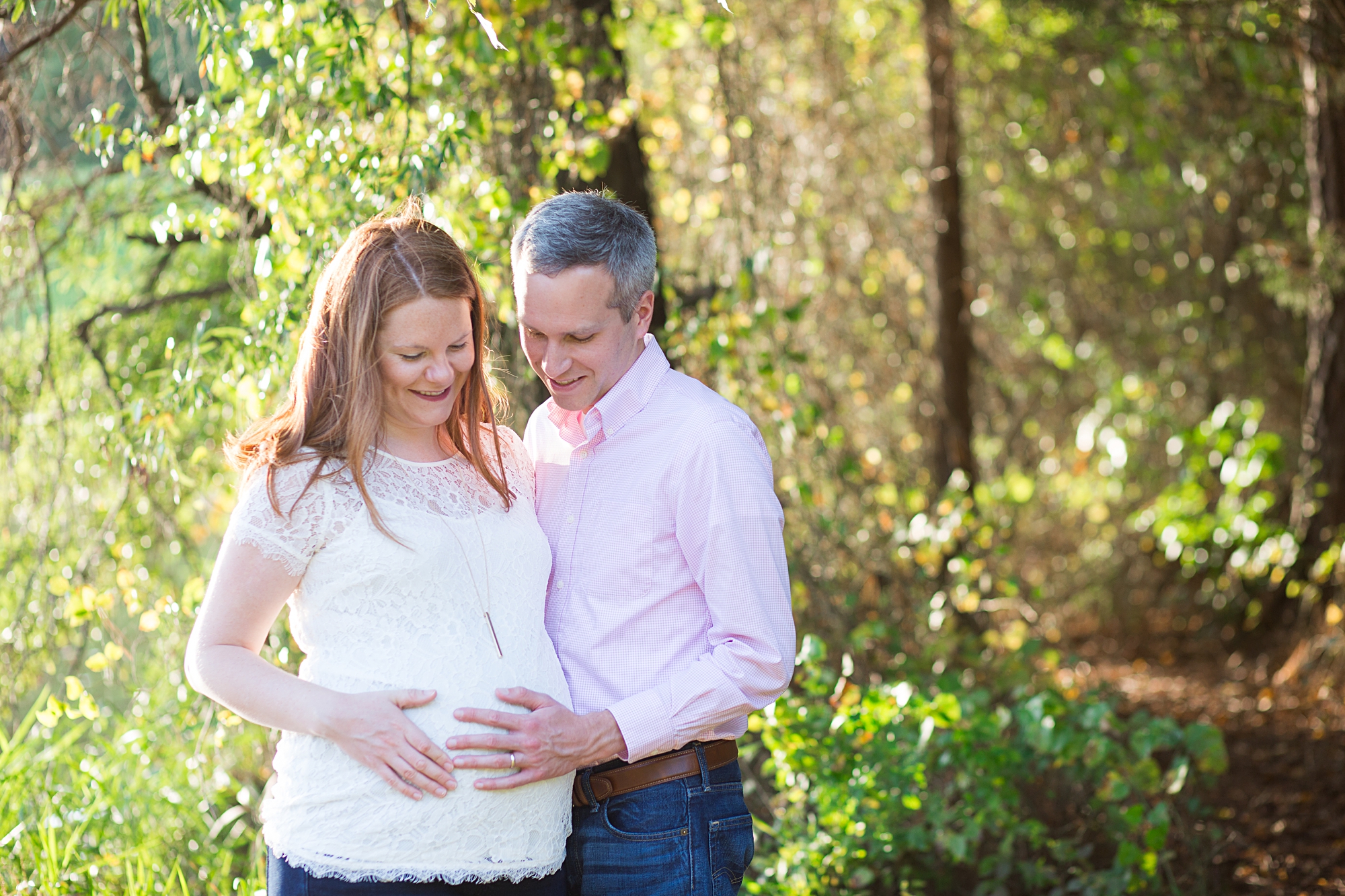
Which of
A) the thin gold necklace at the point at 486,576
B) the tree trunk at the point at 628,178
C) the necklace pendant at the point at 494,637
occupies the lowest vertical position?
the necklace pendant at the point at 494,637

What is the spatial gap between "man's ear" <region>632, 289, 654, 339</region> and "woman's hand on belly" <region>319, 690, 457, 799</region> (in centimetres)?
75

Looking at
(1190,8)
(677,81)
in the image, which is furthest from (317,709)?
(1190,8)

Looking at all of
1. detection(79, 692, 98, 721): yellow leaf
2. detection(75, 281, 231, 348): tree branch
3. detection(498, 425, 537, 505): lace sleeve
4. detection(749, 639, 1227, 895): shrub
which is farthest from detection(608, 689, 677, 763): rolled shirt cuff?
detection(75, 281, 231, 348): tree branch

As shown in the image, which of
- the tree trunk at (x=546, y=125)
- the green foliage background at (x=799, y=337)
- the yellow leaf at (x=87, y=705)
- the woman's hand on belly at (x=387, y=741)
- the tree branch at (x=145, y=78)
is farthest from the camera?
the tree trunk at (x=546, y=125)

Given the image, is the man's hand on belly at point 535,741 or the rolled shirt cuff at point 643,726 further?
the rolled shirt cuff at point 643,726

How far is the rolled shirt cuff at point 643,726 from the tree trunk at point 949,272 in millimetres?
3897

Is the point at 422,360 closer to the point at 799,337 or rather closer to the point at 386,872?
the point at 386,872

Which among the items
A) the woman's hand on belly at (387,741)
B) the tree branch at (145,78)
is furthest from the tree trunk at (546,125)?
the woman's hand on belly at (387,741)

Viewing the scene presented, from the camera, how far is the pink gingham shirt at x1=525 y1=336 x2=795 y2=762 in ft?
5.83

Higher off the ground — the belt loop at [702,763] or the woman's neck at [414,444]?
the woman's neck at [414,444]

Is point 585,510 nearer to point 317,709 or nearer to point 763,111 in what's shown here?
point 317,709

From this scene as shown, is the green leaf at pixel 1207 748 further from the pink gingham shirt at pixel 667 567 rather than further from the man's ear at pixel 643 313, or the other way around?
the man's ear at pixel 643 313

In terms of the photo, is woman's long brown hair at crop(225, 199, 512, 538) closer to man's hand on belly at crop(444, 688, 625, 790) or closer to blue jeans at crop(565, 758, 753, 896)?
man's hand on belly at crop(444, 688, 625, 790)

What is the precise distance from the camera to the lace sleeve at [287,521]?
158cm
